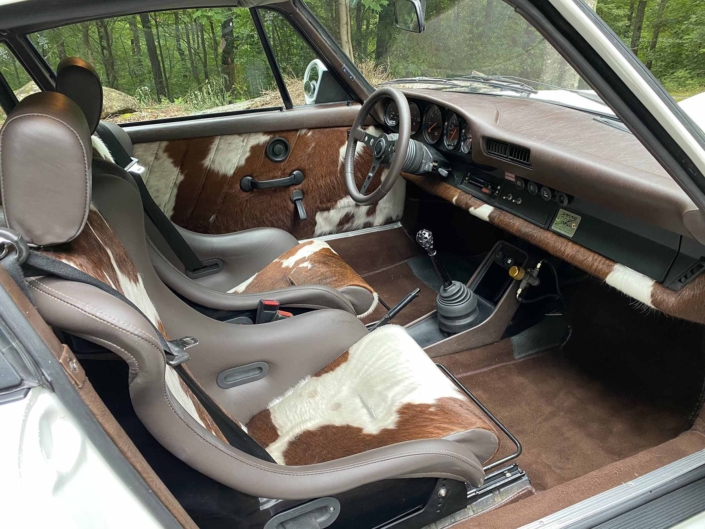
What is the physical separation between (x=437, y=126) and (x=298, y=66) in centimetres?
72

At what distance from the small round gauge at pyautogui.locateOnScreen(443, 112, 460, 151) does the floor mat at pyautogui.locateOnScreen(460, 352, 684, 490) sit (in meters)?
0.94

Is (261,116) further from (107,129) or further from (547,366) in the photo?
(547,366)

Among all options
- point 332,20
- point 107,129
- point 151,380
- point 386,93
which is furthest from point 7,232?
point 332,20

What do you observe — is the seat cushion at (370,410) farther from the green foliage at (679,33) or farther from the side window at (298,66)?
the green foliage at (679,33)

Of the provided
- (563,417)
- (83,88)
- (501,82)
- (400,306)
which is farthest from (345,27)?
(563,417)

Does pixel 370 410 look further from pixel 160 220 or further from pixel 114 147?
pixel 114 147

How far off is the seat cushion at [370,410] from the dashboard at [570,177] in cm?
65

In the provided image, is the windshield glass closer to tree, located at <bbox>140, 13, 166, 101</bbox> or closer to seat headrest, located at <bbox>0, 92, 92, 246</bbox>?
tree, located at <bbox>140, 13, 166, 101</bbox>

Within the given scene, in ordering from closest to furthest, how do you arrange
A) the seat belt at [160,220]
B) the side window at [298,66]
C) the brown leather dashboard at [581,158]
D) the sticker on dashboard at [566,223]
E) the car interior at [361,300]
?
the car interior at [361,300]
the brown leather dashboard at [581,158]
the sticker on dashboard at [566,223]
the seat belt at [160,220]
the side window at [298,66]

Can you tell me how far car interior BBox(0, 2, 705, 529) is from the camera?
76 centimetres

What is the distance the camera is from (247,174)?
2.43 metres

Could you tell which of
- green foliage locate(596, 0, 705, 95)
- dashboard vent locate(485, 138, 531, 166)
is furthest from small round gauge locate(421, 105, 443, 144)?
green foliage locate(596, 0, 705, 95)

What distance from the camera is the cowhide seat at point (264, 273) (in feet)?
5.28

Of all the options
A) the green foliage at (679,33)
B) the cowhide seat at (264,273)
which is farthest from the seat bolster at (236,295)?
the green foliage at (679,33)
